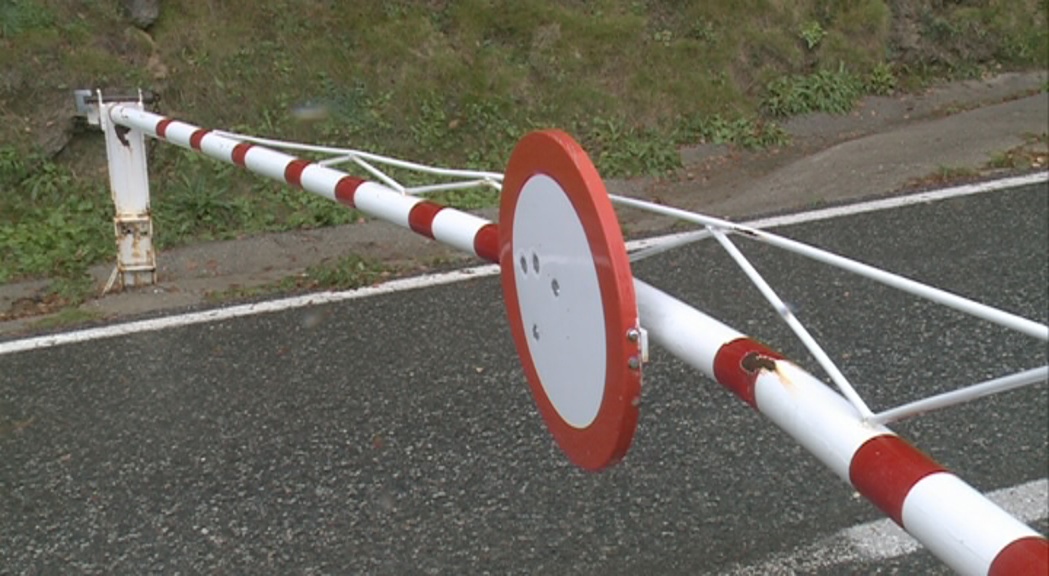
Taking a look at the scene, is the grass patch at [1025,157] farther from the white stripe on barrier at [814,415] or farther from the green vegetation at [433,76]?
the white stripe on barrier at [814,415]

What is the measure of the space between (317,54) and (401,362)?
4.43 meters

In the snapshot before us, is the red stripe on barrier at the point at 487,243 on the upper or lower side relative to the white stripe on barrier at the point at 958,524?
upper

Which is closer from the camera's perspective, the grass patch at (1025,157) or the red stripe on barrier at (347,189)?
the red stripe on barrier at (347,189)

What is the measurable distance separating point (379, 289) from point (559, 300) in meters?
3.49

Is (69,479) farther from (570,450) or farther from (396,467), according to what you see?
(570,450)

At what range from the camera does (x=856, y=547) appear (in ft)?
10.2

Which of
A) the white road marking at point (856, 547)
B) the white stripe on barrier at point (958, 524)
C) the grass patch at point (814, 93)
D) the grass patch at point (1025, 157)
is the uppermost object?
the white stripe on barrier at point (958, 524)

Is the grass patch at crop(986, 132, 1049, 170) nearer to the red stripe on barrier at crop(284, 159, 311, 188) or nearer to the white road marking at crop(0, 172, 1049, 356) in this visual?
the white road marking at crop(0, 172, 1049, 356)

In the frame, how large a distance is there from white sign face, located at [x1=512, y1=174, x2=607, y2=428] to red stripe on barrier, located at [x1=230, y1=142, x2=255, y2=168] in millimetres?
2393

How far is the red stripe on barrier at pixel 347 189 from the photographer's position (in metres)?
3.47

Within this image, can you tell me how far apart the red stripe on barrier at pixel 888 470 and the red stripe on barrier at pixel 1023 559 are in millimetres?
160

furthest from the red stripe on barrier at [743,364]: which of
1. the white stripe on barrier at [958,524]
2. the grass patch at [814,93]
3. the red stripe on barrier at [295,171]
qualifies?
the grass patch at [814,93]

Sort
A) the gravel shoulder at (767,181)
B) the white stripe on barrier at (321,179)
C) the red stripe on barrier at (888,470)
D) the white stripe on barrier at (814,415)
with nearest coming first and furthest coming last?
the red stripe on barrier at (888,470) < the white stripe on barrier at (814,415) < the white stripe on barrier at (321,179) < the gravel shoulder at (767,181)

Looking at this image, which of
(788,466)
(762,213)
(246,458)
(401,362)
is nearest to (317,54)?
(762,213)
